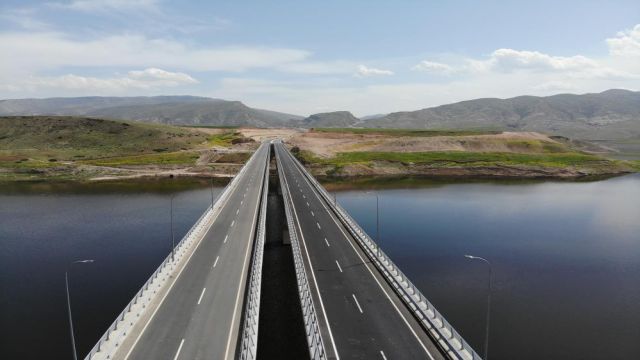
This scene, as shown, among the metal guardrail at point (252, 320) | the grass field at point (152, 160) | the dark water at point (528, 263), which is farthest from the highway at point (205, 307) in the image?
the grass field at point (152, 160)

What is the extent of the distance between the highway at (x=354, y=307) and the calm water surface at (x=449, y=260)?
7980mm

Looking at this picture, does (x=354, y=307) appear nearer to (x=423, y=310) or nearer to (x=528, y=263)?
(x=423, y=310)

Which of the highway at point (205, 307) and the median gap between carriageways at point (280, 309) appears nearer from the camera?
the highway at point (205, 307)

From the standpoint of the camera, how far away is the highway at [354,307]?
95.7 ft


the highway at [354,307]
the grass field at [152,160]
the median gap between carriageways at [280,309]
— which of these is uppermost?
the grass field at [152,160]

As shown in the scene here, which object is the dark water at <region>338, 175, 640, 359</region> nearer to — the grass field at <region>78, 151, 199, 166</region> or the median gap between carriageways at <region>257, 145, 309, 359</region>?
the median gap between carriageways at <region>257, 145, 309, 359</region>

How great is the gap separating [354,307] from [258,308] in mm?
8200

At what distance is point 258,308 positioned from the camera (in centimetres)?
3123

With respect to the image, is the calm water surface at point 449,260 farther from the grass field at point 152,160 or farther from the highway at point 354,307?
the grass field at point 152,160

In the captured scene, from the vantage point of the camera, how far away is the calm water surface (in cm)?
3838

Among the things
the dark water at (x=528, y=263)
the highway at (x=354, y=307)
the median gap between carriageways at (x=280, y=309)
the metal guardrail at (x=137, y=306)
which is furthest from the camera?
the dark water at (x=528, y=263)

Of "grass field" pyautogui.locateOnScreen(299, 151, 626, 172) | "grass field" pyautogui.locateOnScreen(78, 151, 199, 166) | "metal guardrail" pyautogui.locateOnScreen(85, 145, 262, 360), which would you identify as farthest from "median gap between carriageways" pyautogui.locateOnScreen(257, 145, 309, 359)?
"grass field" pyautogui.locateOnScreen(78, 151, 199, 166)

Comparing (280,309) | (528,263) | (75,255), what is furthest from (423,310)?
(75,255)

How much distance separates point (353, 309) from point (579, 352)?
1856 cm
